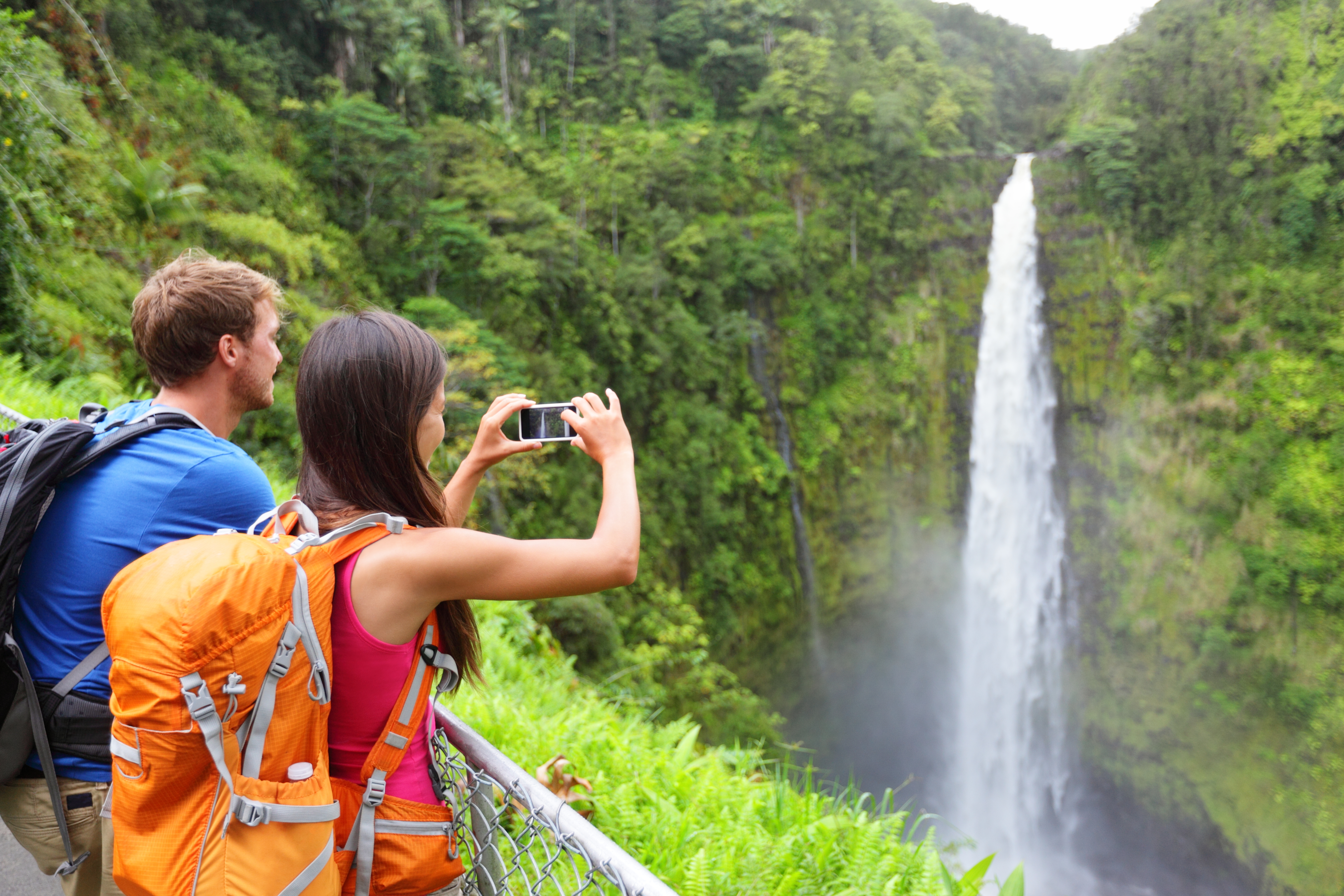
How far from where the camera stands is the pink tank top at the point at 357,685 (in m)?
0.96

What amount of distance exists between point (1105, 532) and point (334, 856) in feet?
61.9

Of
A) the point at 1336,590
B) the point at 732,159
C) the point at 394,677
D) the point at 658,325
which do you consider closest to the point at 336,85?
the point at 658,325

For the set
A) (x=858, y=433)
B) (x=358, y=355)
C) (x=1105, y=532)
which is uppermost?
(x=358, y=355)

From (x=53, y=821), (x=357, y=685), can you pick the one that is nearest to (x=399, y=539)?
(x=357, y=685)

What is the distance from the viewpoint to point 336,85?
37.3ft

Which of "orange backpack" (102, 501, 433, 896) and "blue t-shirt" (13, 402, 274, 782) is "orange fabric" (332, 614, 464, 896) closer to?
"orange backpack" (102, 501, 433, 896)

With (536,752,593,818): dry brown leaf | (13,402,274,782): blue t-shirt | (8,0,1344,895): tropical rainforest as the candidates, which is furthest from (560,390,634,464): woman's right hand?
(8,0,1344,895): tropical rainforest

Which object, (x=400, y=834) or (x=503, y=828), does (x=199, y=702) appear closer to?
(x=400, y=834)

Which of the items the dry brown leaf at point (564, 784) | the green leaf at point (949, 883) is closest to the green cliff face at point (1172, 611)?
the green leaf at point (949, 883)

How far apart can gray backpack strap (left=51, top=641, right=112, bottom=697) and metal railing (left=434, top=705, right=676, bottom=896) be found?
581 mm

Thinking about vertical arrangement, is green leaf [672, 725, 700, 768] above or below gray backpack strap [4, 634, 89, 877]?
below

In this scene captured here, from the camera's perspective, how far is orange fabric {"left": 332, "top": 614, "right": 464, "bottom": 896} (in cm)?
101

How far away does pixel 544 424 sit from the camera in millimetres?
1307

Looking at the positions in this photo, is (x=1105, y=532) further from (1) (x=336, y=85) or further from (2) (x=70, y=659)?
(2) (x=70, y=659)
